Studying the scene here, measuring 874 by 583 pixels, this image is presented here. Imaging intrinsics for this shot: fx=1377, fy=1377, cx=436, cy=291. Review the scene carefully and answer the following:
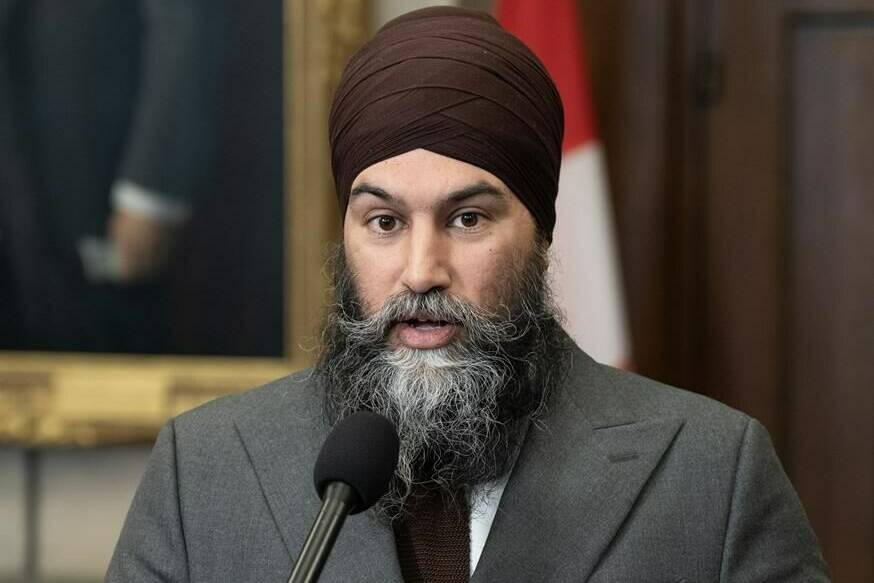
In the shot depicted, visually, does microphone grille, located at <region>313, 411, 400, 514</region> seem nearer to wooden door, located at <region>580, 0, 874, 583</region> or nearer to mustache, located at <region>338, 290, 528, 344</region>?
mustache, located at <region>338, 290, 528, 344</region>

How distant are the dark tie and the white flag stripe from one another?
1.50 metres

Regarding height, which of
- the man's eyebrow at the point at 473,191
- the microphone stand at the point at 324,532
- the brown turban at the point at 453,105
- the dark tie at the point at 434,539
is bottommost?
the dark tie at the point at 434,539

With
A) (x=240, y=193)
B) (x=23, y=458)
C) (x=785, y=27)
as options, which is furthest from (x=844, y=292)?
(x=23, y=458)

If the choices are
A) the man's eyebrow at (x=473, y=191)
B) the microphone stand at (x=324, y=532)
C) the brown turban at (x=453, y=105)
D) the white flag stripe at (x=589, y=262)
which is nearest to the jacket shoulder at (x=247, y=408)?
the brown turban at (x=453, y=105)

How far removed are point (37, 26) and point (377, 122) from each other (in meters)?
1.95

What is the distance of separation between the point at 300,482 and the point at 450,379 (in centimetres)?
27

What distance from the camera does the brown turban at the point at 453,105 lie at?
192cm

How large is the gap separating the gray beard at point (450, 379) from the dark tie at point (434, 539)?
0.02 meters

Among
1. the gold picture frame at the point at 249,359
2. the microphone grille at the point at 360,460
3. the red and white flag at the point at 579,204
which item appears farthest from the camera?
the red and white flag at the point at 579,204

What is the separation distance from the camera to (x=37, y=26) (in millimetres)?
3590

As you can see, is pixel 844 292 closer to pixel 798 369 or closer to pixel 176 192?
pixel 798 369

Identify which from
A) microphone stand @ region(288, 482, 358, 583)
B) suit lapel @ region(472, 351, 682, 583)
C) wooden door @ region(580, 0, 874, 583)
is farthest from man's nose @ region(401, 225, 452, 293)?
wooden door @ region(580, 0, 874, 583)

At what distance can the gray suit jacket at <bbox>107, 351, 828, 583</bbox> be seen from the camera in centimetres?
191

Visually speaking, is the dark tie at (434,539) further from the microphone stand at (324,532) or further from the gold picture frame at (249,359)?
the gold picture frame at (249,359)
